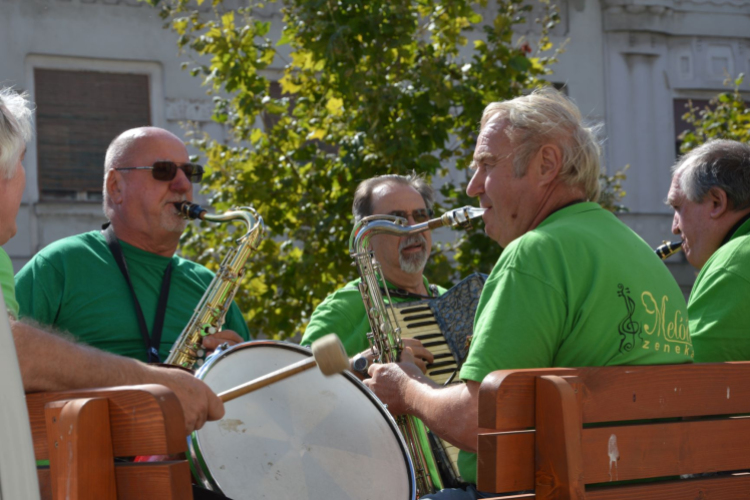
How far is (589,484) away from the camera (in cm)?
203

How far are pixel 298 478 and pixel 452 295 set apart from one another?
1.48 m

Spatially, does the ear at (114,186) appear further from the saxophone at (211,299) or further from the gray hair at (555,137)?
the gray hair at (555,137)

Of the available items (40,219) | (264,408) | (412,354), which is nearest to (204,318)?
(412,354)

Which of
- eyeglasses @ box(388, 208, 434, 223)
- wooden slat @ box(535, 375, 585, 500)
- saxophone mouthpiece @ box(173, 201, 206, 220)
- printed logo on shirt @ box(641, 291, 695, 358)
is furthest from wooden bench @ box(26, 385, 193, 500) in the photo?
eyeglasses @ box(388, 208, 434, 223)

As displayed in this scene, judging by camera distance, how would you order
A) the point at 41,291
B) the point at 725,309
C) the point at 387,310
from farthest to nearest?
the point at 387,310 → the point at 41,291 → the point at 725,309

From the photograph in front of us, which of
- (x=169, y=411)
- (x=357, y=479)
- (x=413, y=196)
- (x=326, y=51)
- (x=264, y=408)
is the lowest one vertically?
(x=357, y=479)

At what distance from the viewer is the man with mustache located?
13.2 ft

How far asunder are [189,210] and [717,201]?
2234 mm

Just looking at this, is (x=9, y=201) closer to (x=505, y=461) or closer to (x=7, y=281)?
(x=7, y=281)

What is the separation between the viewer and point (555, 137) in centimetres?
274

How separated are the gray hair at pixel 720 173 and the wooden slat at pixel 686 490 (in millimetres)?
1723

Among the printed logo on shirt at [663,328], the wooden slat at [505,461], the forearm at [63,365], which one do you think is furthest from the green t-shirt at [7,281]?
the printed logo on shirt at [663,328]

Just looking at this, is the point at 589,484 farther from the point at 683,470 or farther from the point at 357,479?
the point at 357,479

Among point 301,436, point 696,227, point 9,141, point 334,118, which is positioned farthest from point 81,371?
point 334,118
